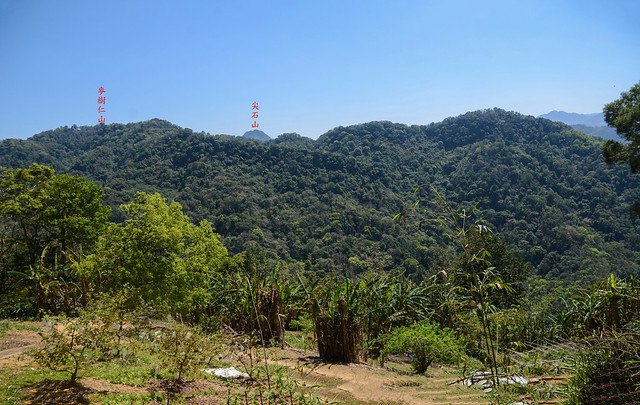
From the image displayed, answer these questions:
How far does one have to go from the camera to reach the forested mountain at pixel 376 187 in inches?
2046

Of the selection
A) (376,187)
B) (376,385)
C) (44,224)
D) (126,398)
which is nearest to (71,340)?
(126,398)

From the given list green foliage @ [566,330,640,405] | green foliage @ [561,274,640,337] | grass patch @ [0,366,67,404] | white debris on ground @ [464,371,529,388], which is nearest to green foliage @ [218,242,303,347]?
grass patch @ [0,366,67,404]

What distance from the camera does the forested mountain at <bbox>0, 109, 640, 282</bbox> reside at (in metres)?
52.0

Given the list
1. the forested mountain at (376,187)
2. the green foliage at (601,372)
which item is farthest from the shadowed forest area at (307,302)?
the forested mountain at (376,187)

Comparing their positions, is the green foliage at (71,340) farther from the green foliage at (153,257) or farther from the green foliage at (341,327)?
the green foliage at (341,327)

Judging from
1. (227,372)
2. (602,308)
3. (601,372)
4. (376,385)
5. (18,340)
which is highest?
(601,372)

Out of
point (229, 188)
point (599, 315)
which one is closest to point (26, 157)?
point (229, 188)

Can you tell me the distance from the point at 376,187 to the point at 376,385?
6874cm

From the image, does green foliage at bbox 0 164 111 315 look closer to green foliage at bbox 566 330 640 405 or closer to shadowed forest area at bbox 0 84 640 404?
shadowed forest area at bbox 0 84 640 404

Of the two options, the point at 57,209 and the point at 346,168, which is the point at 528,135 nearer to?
the point at 346,168

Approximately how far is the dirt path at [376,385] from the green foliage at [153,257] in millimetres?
3520

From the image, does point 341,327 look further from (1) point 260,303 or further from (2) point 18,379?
(2) point 18,379

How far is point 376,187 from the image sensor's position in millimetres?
76312

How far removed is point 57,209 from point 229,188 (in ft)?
153
